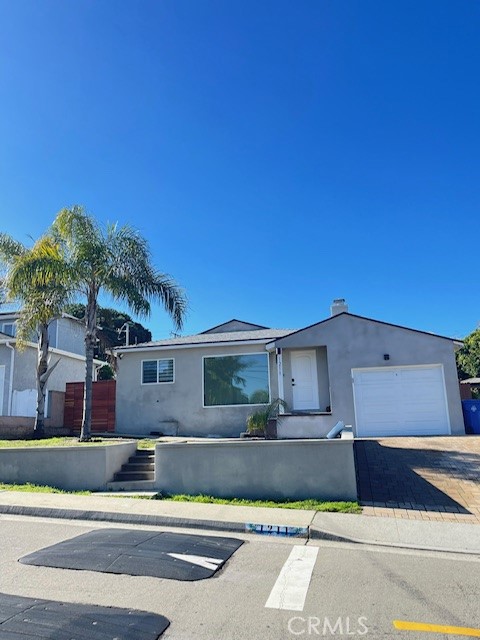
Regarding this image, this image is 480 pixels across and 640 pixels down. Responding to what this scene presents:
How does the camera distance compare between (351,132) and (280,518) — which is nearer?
(280,518)

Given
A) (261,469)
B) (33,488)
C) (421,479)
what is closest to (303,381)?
(421,479)

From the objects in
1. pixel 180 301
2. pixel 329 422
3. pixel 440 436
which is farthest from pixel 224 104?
pixel 440 436

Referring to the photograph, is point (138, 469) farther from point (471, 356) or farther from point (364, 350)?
point (471, 356)

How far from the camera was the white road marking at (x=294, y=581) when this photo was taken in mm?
4205

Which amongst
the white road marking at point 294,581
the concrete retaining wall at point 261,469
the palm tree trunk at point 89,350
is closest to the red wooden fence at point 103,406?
the palm tree trunk at point 89,350

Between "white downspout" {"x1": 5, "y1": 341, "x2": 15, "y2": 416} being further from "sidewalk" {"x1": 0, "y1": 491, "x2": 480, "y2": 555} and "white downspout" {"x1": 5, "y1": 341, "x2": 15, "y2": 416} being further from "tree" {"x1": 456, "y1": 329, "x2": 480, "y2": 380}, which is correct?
"tree" {"x1": 456, "y1": 329, "x2": 480, "y2": 380}

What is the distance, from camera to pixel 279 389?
50.6ft

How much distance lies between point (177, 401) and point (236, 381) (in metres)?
2.25

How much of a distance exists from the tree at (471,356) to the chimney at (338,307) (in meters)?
17.0

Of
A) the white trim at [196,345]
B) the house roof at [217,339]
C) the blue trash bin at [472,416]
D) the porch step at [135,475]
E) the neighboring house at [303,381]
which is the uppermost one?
the house roof at [217,339]

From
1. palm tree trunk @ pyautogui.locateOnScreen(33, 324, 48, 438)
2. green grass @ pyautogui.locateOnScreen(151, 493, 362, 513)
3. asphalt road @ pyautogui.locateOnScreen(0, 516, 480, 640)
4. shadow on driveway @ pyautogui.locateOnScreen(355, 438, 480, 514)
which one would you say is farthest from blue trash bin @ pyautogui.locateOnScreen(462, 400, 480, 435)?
palm tree trunk @ pyautogui.locateOnScreen(33, 324, 48, 438)

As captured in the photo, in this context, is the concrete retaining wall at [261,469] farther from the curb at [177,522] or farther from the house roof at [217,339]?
the house roof at [217,339]

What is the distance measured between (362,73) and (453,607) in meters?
11.6

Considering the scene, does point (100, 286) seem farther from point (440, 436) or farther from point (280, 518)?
point (440, 436)
